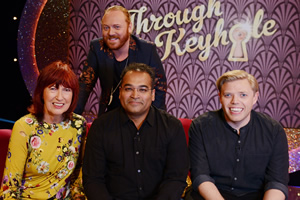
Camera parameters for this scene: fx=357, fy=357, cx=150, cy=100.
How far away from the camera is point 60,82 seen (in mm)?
2266

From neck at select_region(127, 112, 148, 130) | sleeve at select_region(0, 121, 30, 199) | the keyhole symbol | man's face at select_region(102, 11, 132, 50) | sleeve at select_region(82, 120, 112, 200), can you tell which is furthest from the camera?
the keyhole symbol

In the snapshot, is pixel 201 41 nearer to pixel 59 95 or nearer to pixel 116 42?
pixel 116 42

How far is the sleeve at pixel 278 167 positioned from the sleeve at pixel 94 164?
1048mm

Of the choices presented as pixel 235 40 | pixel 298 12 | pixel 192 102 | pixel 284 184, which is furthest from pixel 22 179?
pixel 298 12

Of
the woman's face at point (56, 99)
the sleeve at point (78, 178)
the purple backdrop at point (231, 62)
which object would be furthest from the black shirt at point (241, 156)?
the purple backdrop at point (231, 62)

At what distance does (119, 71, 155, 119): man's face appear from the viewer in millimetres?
2244

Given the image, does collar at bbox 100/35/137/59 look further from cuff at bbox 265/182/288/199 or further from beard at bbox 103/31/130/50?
cuff at bbox 265/182/288/199

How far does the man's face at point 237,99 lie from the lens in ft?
7.60

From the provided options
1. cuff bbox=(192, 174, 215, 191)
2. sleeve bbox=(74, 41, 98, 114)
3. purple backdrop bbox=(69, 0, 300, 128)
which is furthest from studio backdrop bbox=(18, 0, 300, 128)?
cuff bbox=(192, 174, 215, 191)

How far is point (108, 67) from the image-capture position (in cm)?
290

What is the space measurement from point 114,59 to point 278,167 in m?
1.48

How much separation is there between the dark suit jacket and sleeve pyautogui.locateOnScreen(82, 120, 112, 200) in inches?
24.0

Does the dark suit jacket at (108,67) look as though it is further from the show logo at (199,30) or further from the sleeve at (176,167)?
the show logo at (199,30)

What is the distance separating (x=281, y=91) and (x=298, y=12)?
1.04 metres
